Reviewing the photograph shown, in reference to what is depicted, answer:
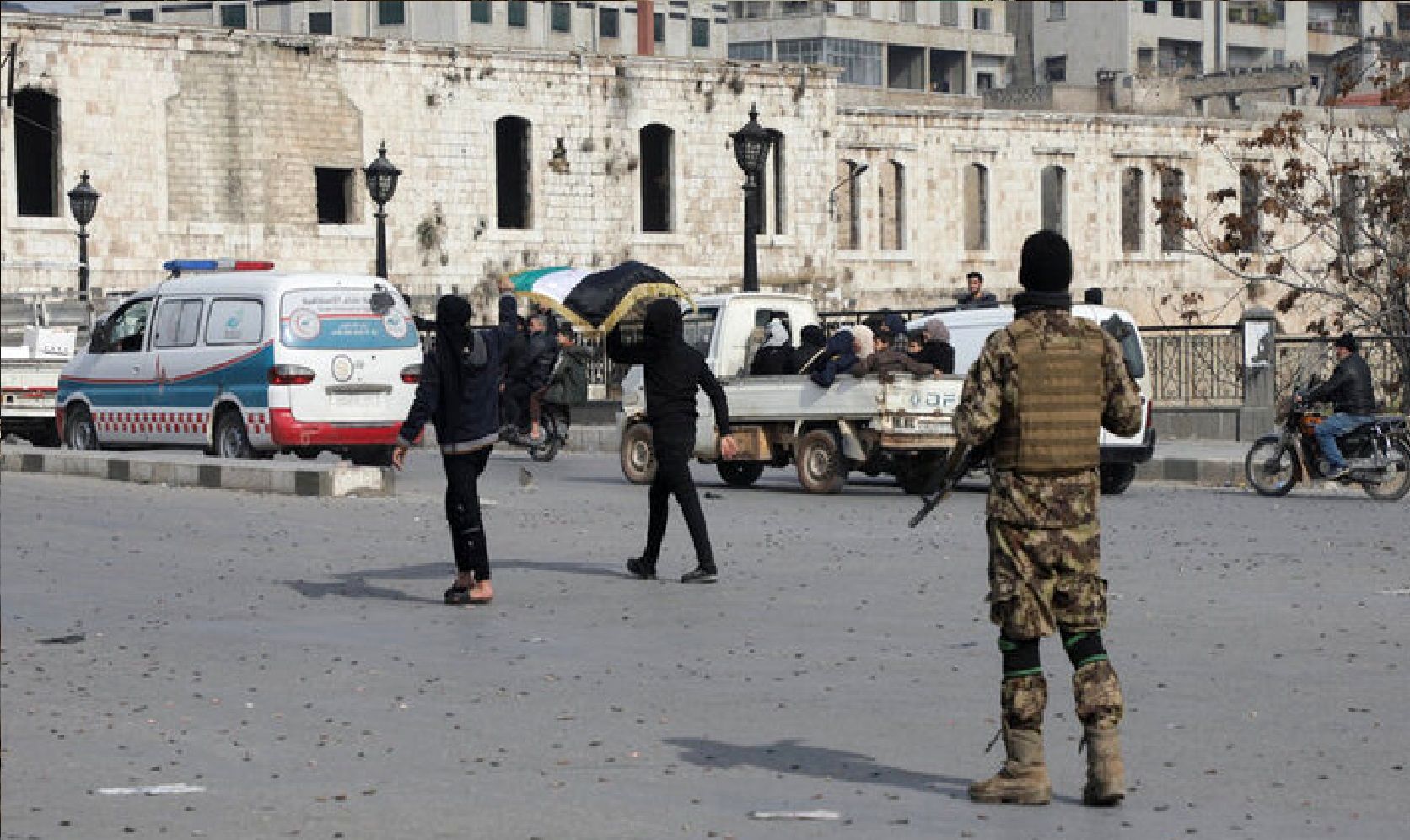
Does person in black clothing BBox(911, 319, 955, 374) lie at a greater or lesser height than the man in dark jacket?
greater

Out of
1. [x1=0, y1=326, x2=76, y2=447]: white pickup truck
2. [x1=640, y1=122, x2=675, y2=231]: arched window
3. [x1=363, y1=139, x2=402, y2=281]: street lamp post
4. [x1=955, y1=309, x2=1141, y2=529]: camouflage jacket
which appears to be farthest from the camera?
[x1=640, y1=122, x2=675, y2=231]: arched window

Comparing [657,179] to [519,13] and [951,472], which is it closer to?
[519,13]

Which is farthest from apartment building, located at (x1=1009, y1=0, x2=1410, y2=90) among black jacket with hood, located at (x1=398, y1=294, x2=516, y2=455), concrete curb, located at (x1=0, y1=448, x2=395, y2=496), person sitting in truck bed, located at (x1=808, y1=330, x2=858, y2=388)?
black jacket with hood, located at (x1=398, y1=294, x2=516, y2=455)

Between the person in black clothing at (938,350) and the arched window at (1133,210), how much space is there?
137 feet

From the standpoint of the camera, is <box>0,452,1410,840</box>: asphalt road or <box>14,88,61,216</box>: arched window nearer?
<box>0,452,1410,840</box>: asphalt road

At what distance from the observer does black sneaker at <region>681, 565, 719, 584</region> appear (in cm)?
1475

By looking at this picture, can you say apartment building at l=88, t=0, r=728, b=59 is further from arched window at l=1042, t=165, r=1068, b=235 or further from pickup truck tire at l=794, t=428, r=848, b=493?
pickup truck tire at l=794, t=428, r=848, b=493

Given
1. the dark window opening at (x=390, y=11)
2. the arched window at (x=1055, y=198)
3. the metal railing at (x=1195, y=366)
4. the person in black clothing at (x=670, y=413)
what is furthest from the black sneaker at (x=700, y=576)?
the dark window opening at (x=390, y=11)

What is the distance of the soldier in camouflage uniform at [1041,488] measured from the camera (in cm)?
806

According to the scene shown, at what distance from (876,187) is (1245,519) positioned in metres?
39.5

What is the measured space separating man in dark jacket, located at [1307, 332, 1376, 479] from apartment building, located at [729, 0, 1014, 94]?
6991 cm

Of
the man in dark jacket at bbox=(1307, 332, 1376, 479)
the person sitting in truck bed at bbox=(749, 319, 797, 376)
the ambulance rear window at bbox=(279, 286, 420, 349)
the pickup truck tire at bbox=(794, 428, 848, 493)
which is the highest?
the ambulance rear window at bbox=(279, 286, 420, 349)

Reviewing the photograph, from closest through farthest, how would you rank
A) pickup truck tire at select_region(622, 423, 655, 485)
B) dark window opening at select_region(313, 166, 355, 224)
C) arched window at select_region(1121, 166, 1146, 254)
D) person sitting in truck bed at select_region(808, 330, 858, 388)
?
person sitting in truck bed at select_region(808, 330, 858, 388), pickup truck tire at select_region(622, 423, 655, 485), dark window opening at select_region(313, 166, 355, 224), arched window at select_region(1121, 166, 1146, 254)

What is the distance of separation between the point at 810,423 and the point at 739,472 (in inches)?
54.9
